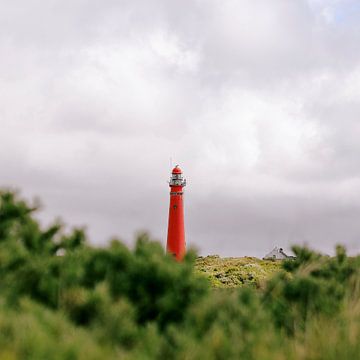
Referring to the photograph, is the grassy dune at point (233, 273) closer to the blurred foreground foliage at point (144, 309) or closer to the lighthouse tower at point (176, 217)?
the lighthouse tower at point (176, 217)

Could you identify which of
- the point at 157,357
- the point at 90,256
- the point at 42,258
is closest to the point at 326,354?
the point at 157,357

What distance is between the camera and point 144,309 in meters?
7.30

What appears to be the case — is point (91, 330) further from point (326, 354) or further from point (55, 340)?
point (326, 354)

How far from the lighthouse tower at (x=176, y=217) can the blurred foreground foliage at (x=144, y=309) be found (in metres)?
29.6

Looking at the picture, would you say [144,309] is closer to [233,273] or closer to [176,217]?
[233,273]

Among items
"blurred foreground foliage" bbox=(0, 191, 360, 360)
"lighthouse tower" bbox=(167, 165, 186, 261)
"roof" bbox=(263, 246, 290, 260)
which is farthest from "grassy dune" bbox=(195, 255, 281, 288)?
"blurred foreground foliage" bbox=(0, 191, 360, 360)

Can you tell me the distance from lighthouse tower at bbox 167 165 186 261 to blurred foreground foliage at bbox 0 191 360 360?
1165 inches

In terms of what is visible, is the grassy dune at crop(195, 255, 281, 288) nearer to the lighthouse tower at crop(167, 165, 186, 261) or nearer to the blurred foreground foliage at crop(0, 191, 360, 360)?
the lighthouse tower at crop(167, 165, 186, 261)

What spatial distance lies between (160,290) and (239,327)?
3.81ft

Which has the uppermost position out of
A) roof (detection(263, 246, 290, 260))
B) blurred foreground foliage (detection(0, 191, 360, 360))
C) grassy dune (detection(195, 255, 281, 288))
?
roof (detection(263, 246, 290, 260))

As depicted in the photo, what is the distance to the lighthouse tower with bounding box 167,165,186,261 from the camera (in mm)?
39000

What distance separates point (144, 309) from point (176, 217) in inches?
1264

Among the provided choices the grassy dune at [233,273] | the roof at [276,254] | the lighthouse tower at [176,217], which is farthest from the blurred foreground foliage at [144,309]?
the roof at [276,254]

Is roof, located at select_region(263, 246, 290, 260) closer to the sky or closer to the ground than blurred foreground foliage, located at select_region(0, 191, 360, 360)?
closer to the sky
